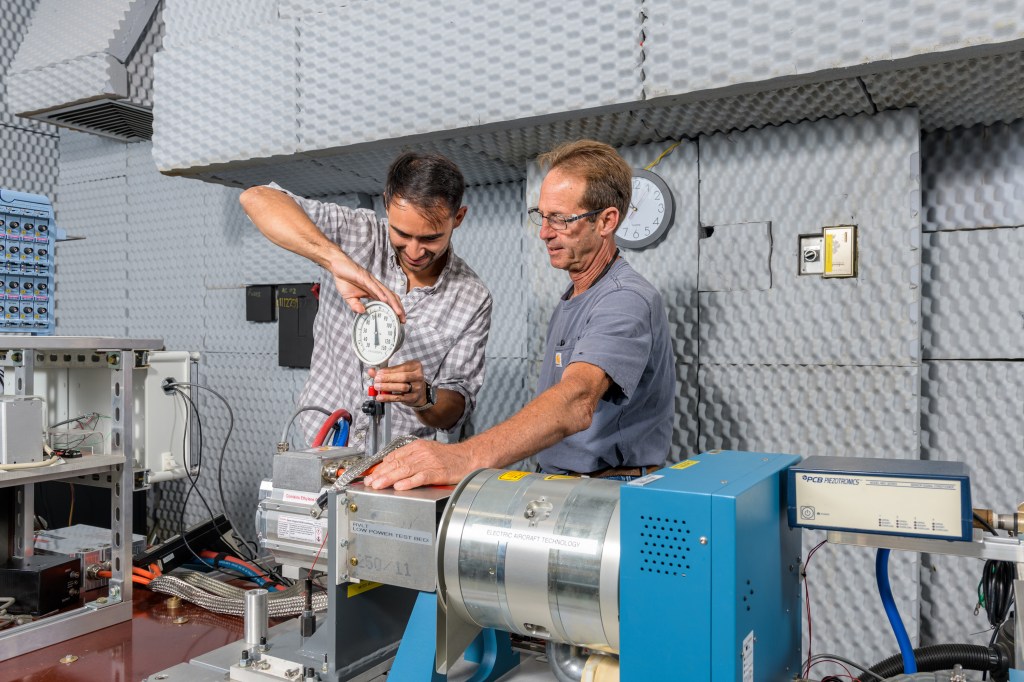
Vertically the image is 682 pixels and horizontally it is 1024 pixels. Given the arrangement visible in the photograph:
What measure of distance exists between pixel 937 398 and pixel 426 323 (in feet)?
6.36

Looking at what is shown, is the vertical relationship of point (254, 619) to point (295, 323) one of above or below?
below

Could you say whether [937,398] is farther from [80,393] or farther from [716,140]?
[80,393]

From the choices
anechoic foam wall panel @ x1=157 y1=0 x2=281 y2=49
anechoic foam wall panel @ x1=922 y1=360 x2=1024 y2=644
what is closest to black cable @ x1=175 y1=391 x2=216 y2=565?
anechoic foam wall panel @ x1=157 y1=0 x2=281 y2=49

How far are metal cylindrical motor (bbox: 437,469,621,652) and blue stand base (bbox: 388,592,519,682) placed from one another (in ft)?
0.15

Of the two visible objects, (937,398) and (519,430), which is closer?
(519,430)

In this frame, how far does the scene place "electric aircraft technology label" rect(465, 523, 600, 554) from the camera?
43.2 inches

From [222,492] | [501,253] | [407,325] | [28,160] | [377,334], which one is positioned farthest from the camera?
[28,160]

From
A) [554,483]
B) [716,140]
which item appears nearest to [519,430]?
[554,483]

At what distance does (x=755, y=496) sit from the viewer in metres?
1.07

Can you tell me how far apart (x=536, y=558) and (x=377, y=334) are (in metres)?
0.76

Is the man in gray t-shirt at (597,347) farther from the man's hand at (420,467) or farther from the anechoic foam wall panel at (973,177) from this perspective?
the anechoic foam wall panel at (973,177)

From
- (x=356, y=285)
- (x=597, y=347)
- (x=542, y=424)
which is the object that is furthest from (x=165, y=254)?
(x=542, y=424)

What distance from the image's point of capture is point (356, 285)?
6.44 ft

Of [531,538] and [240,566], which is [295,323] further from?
[531,538]
